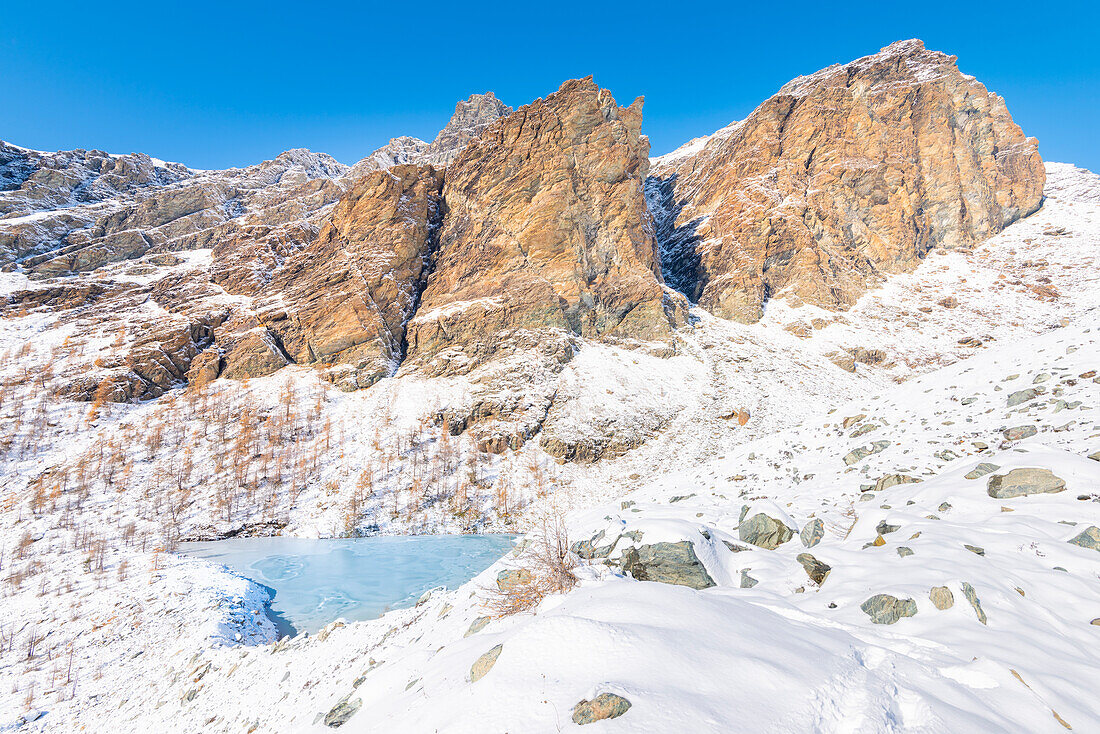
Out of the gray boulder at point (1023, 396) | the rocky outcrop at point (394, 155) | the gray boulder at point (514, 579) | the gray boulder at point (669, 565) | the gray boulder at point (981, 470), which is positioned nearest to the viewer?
the gray boulder at point (514, 579)

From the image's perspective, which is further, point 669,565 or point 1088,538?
point 669,565

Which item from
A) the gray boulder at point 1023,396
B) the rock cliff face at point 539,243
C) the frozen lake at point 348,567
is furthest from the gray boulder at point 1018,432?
the rock cliff face at point 539,243

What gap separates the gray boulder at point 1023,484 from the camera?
6645 millimetres

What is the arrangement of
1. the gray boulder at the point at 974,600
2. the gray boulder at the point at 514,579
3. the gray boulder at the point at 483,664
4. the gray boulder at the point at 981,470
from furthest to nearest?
1. the gray boulder at the point at 981,470
2. the gray boulder at the point at 514,579
3. the gray boulder at the point at 974,600
4. the gray boulder at the point at 483,664

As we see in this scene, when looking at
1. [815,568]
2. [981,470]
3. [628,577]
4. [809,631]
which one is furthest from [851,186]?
[809,631]

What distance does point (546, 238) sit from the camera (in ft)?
162

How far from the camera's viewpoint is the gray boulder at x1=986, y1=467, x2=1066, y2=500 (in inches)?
262

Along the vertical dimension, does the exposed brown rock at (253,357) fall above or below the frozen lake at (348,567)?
above

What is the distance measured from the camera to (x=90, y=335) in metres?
44.5

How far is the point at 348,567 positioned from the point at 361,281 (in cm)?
3662

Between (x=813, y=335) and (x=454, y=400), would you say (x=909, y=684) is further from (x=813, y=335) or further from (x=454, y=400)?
(x=813, y=335)

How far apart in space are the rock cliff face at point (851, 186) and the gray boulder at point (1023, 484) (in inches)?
1927

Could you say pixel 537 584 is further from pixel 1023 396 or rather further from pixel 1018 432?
pixel 1023 396

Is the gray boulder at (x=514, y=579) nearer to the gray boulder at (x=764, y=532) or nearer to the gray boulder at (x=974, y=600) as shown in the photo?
the gray boulder at (x=764, y=532)
